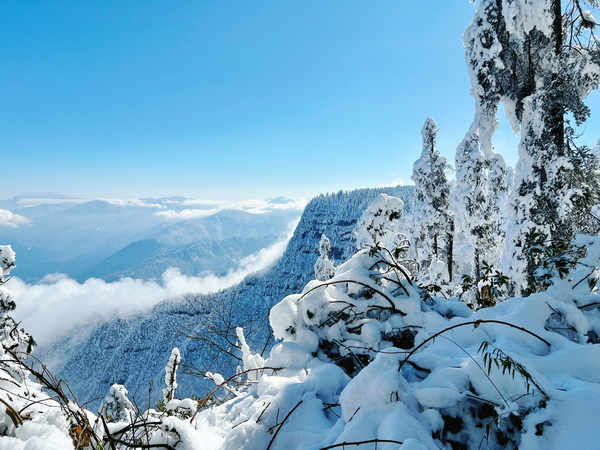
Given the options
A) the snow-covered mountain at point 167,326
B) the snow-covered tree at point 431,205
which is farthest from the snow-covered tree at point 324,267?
the snow-covered mountain at point 167,326

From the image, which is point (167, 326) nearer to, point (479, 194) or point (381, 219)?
point (479, 194)

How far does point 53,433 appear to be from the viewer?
1.33m

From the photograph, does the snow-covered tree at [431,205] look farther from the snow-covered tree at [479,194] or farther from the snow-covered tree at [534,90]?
the snow-covered tree at [534,90]

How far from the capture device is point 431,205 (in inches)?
648

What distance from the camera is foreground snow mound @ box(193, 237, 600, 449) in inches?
48.6

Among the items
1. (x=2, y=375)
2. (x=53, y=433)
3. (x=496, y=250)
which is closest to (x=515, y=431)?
(x=53, y=433)

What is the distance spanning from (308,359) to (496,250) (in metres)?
14.9

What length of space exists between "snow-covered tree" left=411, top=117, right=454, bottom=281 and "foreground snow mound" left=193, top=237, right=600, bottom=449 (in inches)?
562

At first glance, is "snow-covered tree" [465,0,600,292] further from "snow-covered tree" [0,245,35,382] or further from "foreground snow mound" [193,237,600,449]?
"snow-covered tree" [0,245,35,382]

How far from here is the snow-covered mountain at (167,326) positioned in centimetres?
10588

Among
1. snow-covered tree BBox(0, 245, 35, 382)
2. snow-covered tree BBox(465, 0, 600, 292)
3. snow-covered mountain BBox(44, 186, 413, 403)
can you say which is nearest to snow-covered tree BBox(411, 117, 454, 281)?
snow-covered tree BBox(465, 0, 600, 292)

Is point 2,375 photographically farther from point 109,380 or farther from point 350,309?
point 109,380

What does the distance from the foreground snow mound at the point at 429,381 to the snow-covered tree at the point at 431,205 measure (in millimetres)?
14265

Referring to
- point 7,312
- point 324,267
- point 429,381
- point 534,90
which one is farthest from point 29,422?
point 324,267
